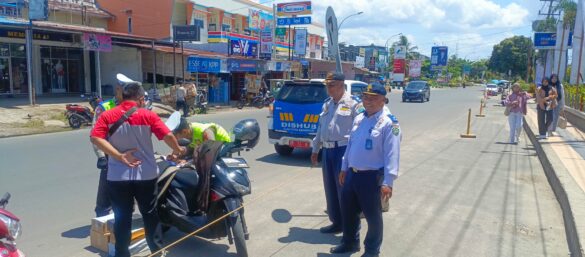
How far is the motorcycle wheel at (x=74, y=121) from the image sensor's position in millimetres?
15328

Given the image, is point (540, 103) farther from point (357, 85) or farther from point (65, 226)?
point (65, 226)

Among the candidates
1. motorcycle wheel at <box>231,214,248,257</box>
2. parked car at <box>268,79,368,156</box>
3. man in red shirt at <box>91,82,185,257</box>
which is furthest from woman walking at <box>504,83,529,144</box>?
man in red shirt at <box>91,82,185,257</box>

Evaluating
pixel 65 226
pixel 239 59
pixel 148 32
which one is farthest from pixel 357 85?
pixel 148 32

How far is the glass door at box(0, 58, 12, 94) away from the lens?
22547 mm

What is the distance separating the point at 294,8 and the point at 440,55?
6930 centimetres

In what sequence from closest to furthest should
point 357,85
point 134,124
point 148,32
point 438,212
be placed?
point 134,124 → point 438,212 → point 357,85 → point 148,32

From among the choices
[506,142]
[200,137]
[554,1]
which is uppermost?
[554,1]

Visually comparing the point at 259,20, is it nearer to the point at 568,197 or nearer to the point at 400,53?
the point at 568,197

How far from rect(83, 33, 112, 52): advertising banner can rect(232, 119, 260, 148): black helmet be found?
18044 millimetres

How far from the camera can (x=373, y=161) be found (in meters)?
4.00

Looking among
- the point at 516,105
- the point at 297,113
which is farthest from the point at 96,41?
the point at 516,105

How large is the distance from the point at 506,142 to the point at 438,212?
8.24 m

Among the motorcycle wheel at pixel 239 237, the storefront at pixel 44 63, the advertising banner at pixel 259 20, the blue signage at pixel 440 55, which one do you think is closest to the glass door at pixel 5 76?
the storefront at pixel 44 63

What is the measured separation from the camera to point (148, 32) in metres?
31.4
